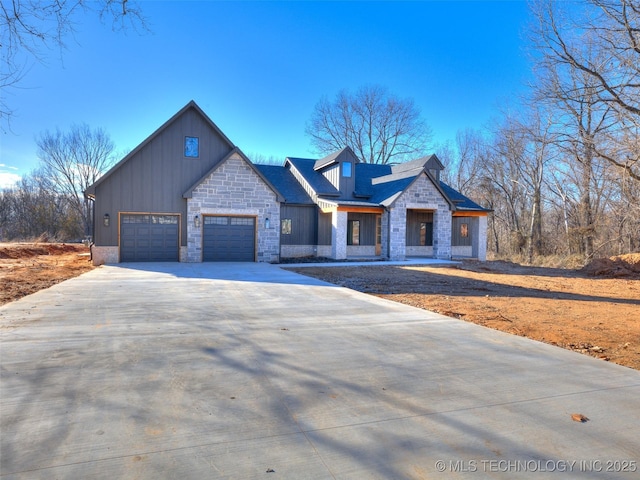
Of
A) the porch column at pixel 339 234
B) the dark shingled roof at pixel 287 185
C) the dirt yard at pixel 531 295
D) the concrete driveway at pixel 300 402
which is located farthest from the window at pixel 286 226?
the concrete driveway at pixel 300 402

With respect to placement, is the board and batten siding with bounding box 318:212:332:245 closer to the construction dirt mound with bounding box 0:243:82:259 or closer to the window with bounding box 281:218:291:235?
the window with bounding box 281:218:291:235

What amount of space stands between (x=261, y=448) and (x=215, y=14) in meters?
11.3

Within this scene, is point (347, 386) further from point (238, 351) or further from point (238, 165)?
point (238, 165)

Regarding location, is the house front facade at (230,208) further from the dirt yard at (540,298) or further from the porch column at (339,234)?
the dirt yard at (540,298)

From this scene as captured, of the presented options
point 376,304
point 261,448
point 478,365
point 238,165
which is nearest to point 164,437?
point 261,448

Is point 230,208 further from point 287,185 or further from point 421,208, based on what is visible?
point 421,208

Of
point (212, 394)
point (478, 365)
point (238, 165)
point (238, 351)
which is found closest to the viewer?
point (212, 394)

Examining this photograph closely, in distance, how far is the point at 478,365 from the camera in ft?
14.8

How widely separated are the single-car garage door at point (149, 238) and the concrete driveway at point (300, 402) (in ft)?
37.7

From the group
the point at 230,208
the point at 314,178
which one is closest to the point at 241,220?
the point at 230,208

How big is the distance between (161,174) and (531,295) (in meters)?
15.9

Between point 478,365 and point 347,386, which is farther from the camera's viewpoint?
point 478,365

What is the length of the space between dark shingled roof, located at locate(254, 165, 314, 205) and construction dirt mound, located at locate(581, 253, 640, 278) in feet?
45.9

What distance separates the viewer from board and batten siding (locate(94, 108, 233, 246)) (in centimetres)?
1716
